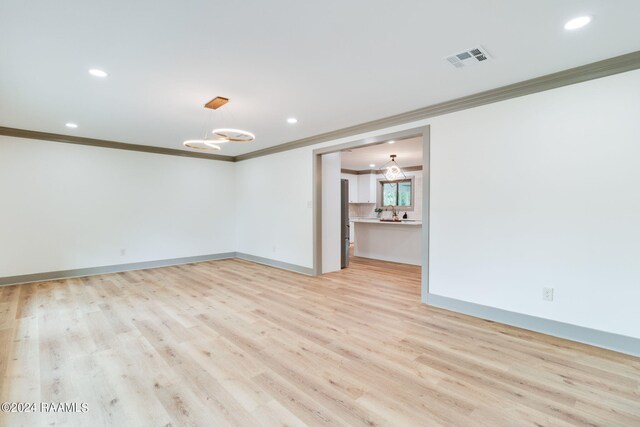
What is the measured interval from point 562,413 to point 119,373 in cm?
310

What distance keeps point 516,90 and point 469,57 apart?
0.98m

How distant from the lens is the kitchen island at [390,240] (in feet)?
21.9

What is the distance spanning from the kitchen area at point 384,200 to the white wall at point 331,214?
11.5 inches

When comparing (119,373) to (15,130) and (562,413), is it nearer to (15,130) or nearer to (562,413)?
(562,413)

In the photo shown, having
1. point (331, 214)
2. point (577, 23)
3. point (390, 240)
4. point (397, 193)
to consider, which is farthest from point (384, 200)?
point (577, 23)

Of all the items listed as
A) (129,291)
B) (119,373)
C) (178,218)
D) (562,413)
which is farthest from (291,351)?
(178,218)

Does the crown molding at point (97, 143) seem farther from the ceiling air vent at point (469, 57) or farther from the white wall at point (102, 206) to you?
the ceiling air vent at point (469, 57)

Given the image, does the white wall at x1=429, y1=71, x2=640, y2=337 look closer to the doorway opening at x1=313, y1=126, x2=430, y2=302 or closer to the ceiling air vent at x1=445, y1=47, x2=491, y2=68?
the doorway opening at x1=313, y1=126, x2=430, y2=302

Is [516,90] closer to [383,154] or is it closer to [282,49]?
[282,49]

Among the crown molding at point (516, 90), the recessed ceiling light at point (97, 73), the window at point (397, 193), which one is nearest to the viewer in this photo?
the crown molding at point (516, 90)

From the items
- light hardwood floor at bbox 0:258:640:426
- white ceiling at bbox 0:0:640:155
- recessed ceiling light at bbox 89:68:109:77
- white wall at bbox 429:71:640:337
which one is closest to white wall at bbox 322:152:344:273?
light hardwood floor at bbox 0:258:640:426

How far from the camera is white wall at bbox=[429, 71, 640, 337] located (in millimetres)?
2598

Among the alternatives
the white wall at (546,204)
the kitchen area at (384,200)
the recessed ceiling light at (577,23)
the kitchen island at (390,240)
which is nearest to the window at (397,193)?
the kitchen area at (384,200)

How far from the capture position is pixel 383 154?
7.39m
